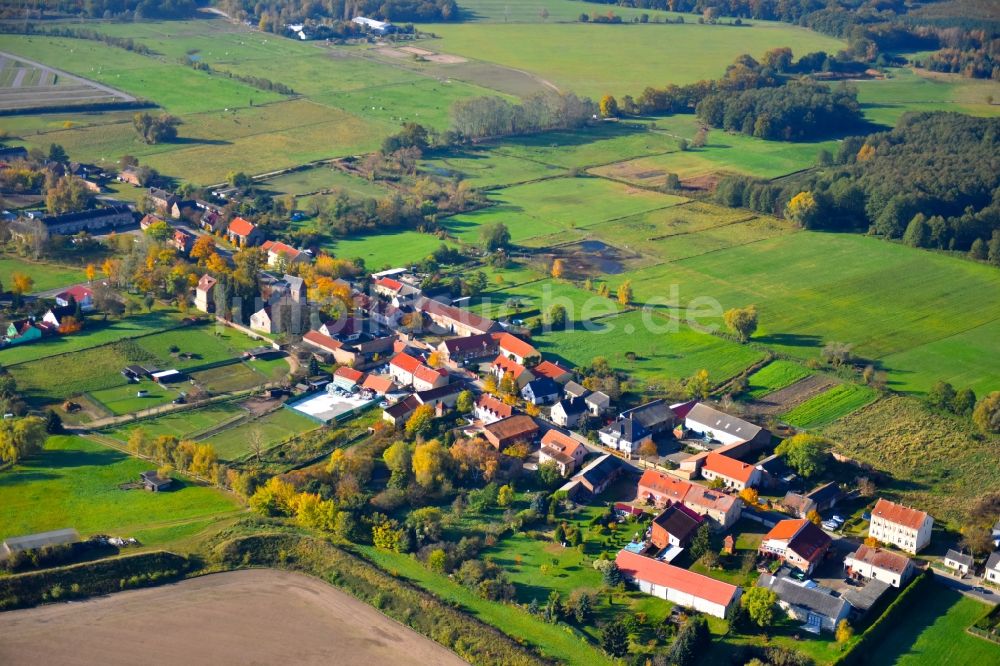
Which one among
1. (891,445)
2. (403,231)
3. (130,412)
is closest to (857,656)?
(891,445)

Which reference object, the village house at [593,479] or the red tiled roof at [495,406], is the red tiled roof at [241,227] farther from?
the village house at [593,479]

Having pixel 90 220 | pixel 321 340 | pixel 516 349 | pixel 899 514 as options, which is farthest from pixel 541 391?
pixel 90 220

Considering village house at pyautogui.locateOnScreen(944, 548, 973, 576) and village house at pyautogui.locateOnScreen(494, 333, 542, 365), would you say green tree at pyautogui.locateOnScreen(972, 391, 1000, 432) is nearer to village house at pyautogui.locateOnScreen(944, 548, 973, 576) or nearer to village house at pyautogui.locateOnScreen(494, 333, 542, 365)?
village house at pyautogui.locateOnScreen(944, 548, 973, 576)

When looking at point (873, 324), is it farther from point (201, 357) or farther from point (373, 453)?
point (201, 357)

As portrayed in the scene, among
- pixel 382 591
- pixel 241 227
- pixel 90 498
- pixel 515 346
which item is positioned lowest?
pixel 90 498

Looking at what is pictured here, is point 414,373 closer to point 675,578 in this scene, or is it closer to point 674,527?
point 674,527

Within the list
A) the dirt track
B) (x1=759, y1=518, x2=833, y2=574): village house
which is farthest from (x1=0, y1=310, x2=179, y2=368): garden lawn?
(x1=759, y1=518, x2=833, y2=574): village house
